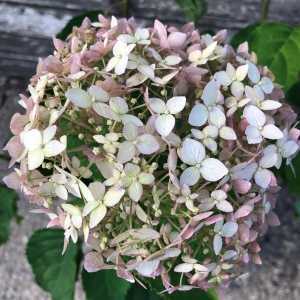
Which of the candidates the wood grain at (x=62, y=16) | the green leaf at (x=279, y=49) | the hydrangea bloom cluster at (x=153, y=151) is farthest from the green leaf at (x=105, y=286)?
the wood grain at (x=62, y=16)

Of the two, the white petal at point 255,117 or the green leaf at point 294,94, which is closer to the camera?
the white petal at point 255,117

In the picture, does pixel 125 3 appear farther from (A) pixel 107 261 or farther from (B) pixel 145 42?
(A) pixel 107 261

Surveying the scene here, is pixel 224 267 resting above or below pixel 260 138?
below

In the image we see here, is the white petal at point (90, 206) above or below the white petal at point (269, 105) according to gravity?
below

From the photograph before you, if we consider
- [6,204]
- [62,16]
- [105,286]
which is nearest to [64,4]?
[62,16]

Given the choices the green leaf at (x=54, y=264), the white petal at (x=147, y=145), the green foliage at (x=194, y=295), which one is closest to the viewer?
the white petal at (x=147, y=145)

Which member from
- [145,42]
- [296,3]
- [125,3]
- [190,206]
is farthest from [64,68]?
[296,3]

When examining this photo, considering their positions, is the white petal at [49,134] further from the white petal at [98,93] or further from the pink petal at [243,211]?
the pink petal at [243,211]
